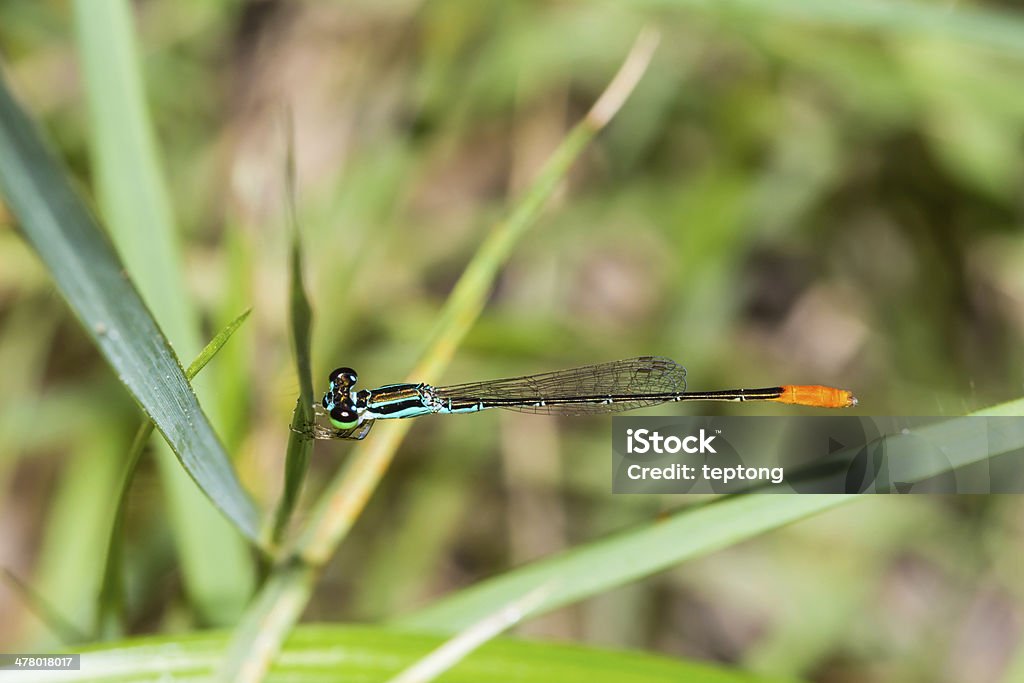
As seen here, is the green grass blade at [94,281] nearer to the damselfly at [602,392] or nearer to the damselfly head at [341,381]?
the damselfly head at [341,381]

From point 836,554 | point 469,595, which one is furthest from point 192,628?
point 836,554

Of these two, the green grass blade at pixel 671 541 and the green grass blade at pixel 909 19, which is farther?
the green grass blade at pixel 909 19

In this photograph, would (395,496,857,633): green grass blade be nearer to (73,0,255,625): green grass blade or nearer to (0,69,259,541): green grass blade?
(73,0,255,625): green grass blade

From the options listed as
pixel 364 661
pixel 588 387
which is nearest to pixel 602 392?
pixel 588 387

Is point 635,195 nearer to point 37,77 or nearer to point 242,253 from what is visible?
point 242,253

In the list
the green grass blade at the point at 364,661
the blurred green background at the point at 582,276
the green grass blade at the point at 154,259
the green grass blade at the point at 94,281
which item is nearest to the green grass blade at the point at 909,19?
the blurred green background at the point at 582,276

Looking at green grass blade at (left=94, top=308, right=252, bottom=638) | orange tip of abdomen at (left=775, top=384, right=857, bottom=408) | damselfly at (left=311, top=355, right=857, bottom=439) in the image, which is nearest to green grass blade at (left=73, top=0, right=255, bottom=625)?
green grass blade at (left=94, top=308, right=252, bottom=638)
